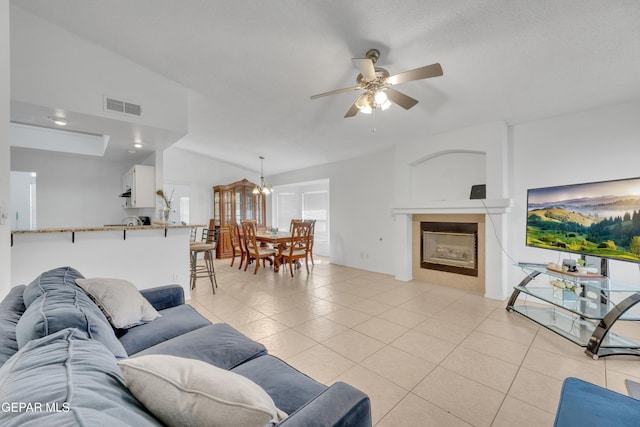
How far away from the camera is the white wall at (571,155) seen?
2.81 meters

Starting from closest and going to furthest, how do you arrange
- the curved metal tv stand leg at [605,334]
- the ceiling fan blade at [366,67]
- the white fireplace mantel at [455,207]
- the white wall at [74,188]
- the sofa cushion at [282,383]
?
the sofa cushion at [282,383] → the ceiling fan blade at [366,67] → the curved metal tv stand leg at [605,334] → the white fireplace mantel at [455,207] → the white wall at [74,188]

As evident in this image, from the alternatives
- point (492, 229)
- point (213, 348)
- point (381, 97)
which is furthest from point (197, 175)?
point (492, 229)

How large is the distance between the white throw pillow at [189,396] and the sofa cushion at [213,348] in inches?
26.6

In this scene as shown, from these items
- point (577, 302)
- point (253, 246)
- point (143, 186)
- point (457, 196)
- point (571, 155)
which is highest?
point (571, 155)

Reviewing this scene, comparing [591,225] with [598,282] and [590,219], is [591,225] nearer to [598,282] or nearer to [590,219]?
[590,219]

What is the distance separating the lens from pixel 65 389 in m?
0.56

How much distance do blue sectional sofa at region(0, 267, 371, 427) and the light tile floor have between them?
31.7 inches

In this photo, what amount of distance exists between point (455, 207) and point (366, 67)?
2.72 m

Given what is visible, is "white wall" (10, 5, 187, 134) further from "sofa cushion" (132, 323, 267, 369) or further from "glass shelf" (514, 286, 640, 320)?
"glass shelf" (514, 286, 640, 320)

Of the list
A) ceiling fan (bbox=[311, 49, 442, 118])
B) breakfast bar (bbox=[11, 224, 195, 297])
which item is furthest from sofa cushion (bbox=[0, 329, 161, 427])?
breakfast bar (bbox=[11, 224, 195, 297])

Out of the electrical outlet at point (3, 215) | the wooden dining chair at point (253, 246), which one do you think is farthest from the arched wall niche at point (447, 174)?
the electrical outlet at point (3, 215)

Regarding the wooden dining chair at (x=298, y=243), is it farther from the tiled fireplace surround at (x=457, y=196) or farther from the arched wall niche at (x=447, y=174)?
the arched wall niche at (x=447, y=174)

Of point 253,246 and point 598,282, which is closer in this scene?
point 598,282

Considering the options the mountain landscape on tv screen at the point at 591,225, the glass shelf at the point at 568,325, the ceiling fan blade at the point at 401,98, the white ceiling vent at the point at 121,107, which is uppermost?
the white ceiling vent at the point at 121,107
